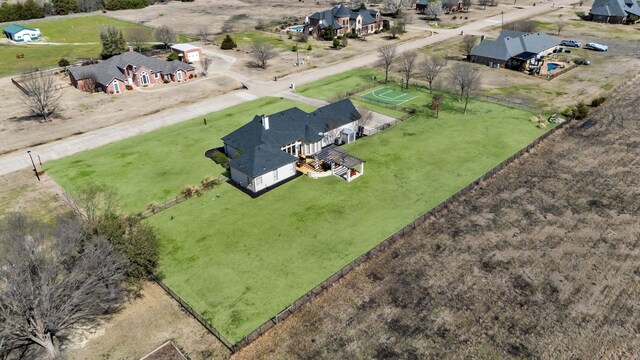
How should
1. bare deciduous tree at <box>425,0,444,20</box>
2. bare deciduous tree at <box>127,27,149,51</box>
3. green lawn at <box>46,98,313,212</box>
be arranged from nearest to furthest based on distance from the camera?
green lawn at <box>46,98,313,212</box> < bare deciduous tree at <box>127,27,149,51</box> < bare deciduous tree at <box>425,0,444,20</box>

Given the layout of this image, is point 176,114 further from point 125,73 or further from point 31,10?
point 31,10

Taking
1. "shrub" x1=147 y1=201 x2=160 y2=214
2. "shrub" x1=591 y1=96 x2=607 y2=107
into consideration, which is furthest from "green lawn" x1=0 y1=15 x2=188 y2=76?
"shrub" x1=591 y1=96 x2=607 y2=107

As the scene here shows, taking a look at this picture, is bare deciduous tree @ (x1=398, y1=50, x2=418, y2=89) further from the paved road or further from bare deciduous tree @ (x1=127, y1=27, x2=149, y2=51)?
bare deciduous tree @ (x1=127, y1=27, x2=149, y2=51)

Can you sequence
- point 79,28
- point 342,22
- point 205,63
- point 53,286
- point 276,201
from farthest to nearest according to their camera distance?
point 79,28
point 342,22
point 205,63
point 276,201
point 53,286

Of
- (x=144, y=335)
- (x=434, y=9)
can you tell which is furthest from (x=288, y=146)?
(x=434, y=9)

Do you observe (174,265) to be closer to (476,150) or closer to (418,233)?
(418,233)

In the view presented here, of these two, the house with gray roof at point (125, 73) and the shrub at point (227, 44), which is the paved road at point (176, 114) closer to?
the house with gray roof at point (125, 73)
